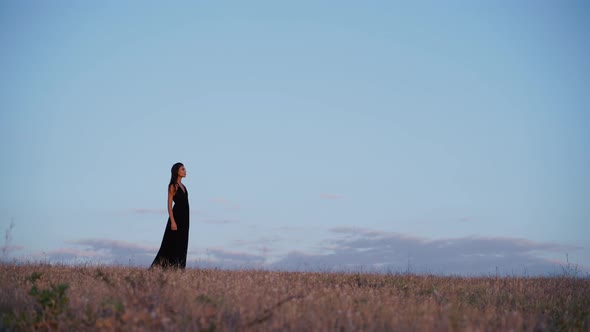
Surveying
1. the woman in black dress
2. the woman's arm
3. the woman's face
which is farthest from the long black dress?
the woman's face

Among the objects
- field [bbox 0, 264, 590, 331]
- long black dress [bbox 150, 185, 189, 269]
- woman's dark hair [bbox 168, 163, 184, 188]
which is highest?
woman's dark hair [bbox 168, 163, 184, 188]

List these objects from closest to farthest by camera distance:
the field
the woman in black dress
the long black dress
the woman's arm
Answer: the field, the woman's arm, the woman in black dress, the long black dress

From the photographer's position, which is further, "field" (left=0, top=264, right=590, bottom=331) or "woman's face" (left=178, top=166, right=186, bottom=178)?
"woman's face" (left=178, top=166, right=186, bottom=178)

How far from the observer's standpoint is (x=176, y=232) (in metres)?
18.1

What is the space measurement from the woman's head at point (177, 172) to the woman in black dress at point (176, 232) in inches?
3.3

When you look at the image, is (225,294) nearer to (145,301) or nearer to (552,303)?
(145,301)

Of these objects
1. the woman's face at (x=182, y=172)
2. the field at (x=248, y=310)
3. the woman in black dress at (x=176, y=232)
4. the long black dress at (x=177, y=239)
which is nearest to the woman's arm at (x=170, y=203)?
the woman in black dress at (x=176, y=232)

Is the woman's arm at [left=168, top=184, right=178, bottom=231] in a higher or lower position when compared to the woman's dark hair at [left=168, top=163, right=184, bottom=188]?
lower

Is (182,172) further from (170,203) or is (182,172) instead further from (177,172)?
(170,203)

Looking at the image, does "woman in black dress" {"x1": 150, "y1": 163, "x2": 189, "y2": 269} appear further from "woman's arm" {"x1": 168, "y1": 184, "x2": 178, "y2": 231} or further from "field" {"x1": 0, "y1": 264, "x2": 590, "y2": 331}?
"field" {"x1": 0, "y1": 264, "x2": 590, "y2": 331}

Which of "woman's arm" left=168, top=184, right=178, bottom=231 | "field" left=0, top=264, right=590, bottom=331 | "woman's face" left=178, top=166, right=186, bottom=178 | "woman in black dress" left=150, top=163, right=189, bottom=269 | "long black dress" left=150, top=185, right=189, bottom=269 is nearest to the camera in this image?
"field" left=0, top=264, right=590, bottom=331

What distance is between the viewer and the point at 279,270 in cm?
1811

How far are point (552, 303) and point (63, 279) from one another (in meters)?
10.2

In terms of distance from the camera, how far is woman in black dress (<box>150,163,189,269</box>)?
58.4 ft
